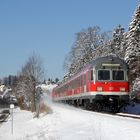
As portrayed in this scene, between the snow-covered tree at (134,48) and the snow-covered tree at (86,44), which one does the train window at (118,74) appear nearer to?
the snow-covered tree at (134,48)

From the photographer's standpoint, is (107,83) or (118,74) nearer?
(107,83)

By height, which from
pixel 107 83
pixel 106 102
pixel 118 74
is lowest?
pixel 106 102

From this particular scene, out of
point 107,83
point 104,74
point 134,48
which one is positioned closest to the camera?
point 107,83

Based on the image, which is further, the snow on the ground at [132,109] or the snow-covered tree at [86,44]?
the snow-covered tree at [86,44]

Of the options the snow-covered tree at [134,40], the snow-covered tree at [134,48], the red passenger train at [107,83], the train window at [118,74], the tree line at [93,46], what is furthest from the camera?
the tree line at [93,46]

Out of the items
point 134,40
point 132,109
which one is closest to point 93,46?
point 134,40

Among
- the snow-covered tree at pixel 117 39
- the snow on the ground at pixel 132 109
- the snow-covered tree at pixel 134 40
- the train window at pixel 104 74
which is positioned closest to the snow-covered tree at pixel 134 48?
the snow-covered tree at pixel 134 40

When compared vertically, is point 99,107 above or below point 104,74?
below

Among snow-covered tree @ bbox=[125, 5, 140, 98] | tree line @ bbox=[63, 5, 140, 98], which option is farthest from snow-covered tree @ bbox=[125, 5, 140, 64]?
tree line @ bbox=[63, 5, 140, 98]

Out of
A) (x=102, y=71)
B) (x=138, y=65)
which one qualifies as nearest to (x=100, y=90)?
(x=102, y=71)

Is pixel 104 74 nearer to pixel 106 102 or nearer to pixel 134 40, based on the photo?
pixel 106 102

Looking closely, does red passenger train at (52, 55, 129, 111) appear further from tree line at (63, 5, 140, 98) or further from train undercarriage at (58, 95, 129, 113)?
tree line at (63, 5, 140, 98)

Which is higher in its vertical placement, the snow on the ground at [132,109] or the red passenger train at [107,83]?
the red passenger train at [107,83]

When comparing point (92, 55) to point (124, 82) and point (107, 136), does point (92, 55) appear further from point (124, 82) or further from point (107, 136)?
point (107, 136)
